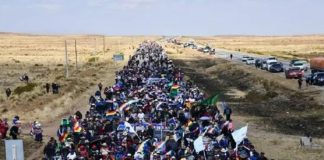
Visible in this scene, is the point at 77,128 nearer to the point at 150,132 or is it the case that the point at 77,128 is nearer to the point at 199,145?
the point at 150,132

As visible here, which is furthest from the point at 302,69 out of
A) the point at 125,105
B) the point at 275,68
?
the point at 125,105

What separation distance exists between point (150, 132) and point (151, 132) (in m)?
0.04

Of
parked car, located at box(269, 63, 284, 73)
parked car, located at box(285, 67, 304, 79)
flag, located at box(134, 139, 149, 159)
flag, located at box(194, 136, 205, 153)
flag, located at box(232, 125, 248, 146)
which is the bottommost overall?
parked car, located at box(269, 63, 284, 73)

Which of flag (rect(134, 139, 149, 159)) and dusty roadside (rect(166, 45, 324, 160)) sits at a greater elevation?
flag (rect(134, 139, 149, 159))

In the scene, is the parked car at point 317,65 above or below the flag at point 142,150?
below

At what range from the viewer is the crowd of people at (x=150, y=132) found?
61.3 ft

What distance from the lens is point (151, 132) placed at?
22.0 meters

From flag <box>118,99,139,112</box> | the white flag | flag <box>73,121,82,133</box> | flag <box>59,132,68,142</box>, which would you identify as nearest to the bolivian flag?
flag <box>118,99,139,112</box>

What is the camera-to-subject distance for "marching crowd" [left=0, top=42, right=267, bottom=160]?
18.7 meters

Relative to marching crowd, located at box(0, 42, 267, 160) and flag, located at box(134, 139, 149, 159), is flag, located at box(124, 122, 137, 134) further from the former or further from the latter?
flag, located at box(134, 139, 149, 159)

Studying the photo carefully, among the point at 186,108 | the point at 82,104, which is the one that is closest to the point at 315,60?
the point at 82,104

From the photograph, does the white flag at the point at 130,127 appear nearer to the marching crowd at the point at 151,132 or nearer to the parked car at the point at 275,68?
the marching crowd at the point at 151,132

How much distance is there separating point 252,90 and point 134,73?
1277 cm

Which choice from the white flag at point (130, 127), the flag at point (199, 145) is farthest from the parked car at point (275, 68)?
the flag at point (199, 145)
